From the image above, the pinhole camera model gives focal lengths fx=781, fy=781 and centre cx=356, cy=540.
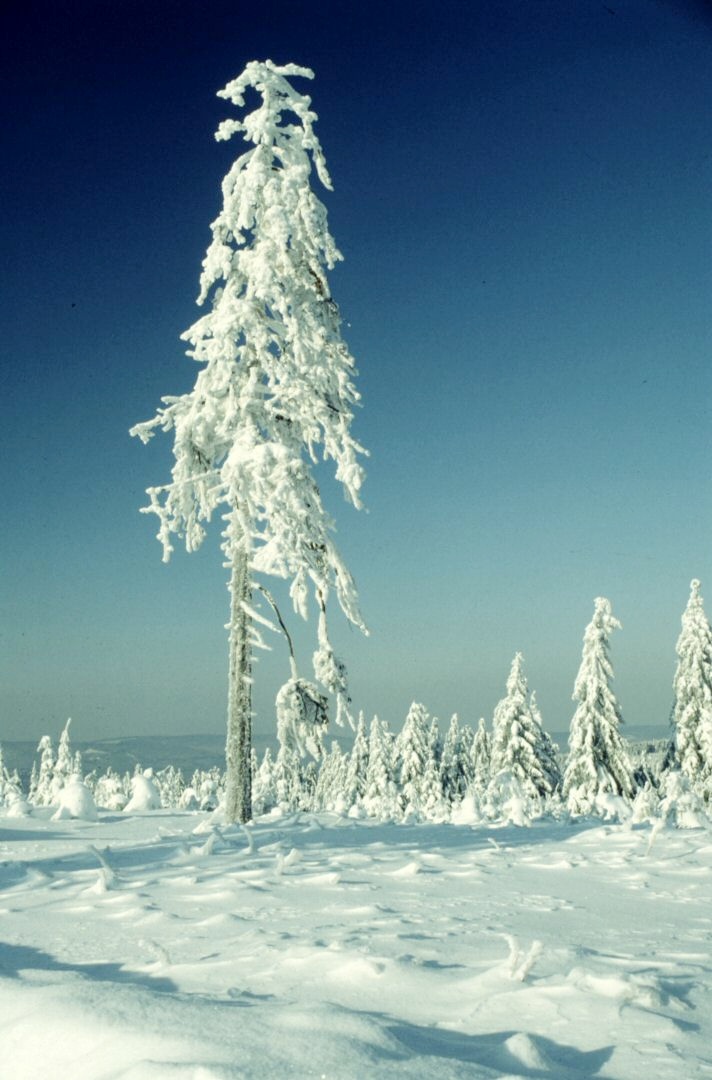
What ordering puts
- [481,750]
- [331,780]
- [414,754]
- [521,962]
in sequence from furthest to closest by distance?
1. [331,780]
2. [481,750]
3. [414,754]
4. [521,962]

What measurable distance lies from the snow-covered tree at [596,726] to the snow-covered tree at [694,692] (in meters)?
2.54

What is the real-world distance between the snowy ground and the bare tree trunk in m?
4.09

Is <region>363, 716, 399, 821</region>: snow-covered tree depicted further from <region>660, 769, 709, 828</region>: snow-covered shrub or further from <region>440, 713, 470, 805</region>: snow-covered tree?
<region>660, 769, 709, 828</region>: snow-covered shrub

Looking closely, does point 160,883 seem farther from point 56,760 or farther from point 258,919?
point 56,760

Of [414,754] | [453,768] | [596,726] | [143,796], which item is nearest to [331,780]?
[453,768]

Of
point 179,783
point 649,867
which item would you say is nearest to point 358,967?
point 649,867

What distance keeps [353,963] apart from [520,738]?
1425 inches

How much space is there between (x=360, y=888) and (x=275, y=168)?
12.1 meters

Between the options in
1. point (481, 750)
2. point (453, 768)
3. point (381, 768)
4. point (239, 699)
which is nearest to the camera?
point (239, 699)

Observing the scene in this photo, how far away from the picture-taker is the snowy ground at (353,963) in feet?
8.15

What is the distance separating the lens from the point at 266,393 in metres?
13.2

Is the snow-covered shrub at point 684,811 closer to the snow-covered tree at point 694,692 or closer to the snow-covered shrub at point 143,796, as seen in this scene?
the snow-covered shrub at point 143,796

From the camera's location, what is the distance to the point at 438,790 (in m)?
51.3

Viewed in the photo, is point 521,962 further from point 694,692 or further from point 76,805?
point 694,692
